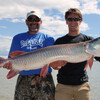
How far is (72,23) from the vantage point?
5.50 metres

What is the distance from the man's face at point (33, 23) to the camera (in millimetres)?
5672

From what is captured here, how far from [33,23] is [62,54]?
1.62m

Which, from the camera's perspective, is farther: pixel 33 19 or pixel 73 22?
pixel 33 19

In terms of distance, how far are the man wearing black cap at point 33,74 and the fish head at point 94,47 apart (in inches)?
51.8

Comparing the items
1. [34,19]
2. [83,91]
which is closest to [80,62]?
[83,91]

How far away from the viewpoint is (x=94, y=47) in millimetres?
4934

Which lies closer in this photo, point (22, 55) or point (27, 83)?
point (22, 55)

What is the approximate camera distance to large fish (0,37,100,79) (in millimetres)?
4801

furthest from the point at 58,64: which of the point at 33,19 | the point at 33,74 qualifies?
the point at 33,19

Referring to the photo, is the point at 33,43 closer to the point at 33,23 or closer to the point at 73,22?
the point at 33,23

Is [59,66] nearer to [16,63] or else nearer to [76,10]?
[16,63]

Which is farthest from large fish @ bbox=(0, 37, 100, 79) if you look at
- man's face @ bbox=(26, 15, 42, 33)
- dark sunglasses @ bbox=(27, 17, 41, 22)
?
dark sunglasses @ bbox=(27, 17, 41, 22)

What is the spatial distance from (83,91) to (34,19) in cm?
283

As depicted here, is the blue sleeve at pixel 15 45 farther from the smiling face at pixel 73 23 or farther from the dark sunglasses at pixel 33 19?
the smiling face at pixel 73 23
